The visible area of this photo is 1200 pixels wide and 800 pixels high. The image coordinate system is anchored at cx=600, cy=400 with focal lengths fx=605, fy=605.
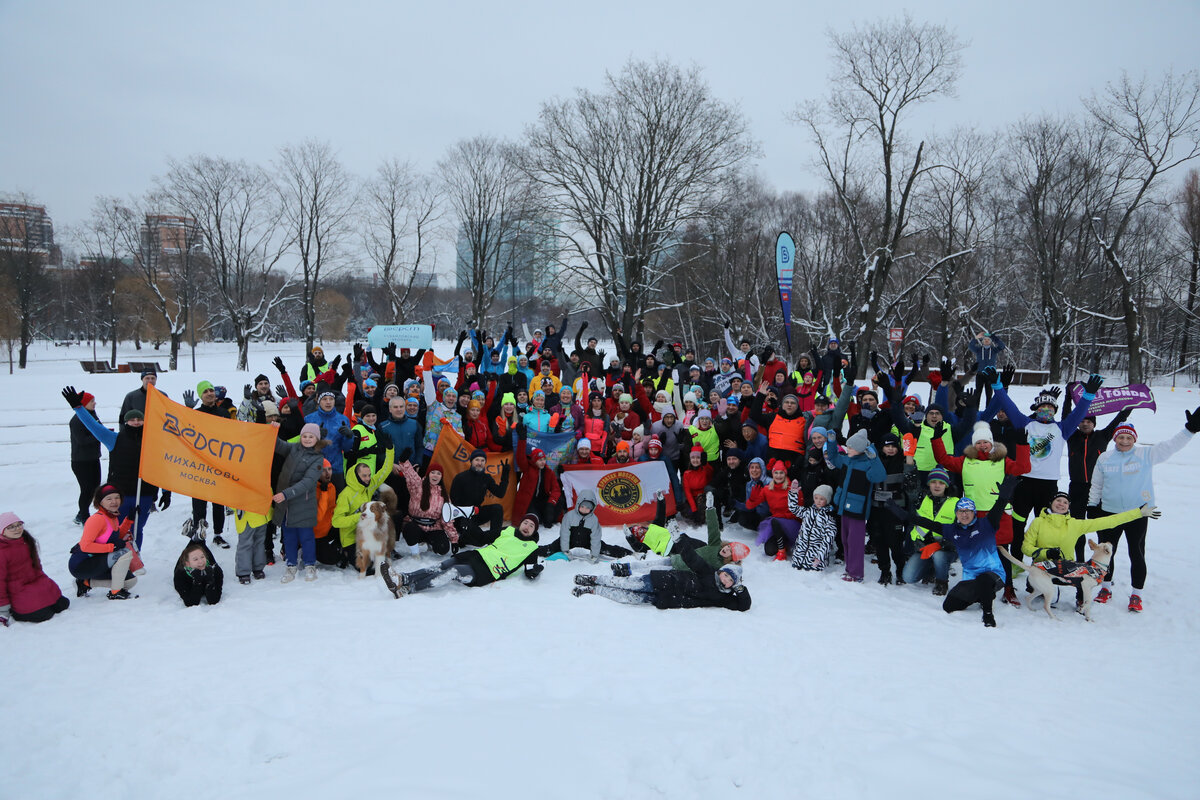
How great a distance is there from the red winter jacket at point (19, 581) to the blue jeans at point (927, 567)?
8.80 meters

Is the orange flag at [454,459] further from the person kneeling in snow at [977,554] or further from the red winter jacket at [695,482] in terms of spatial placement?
the person kneeling in snow at [977,554]

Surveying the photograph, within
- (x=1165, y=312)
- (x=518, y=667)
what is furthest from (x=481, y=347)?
(x=1165, y=312)

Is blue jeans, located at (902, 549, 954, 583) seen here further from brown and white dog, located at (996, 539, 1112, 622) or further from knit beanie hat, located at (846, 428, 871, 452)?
knit beanie hat, located at (846, 428, 871, 452)

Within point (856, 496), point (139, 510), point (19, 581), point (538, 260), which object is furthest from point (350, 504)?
point (538, 260)

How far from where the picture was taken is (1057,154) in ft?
92.3

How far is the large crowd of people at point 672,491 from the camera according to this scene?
20.7 feet

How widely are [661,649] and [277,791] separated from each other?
3.05 meters

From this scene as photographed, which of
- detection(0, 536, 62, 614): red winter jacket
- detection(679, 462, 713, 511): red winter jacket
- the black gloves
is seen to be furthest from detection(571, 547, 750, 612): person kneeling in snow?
the black gloves

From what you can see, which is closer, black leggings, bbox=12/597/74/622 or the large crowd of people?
black leggings, bbox=12/597/74/622

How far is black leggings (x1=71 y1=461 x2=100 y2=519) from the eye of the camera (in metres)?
7.87

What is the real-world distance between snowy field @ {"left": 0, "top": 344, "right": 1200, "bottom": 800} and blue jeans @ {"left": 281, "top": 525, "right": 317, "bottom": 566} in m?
0.34

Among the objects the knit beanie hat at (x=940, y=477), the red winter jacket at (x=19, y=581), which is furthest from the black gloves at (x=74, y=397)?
the knit beanie hat at (x=940, y=477)

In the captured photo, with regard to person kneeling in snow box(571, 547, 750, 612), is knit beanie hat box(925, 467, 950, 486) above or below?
above

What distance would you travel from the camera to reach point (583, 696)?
15.1 feet
